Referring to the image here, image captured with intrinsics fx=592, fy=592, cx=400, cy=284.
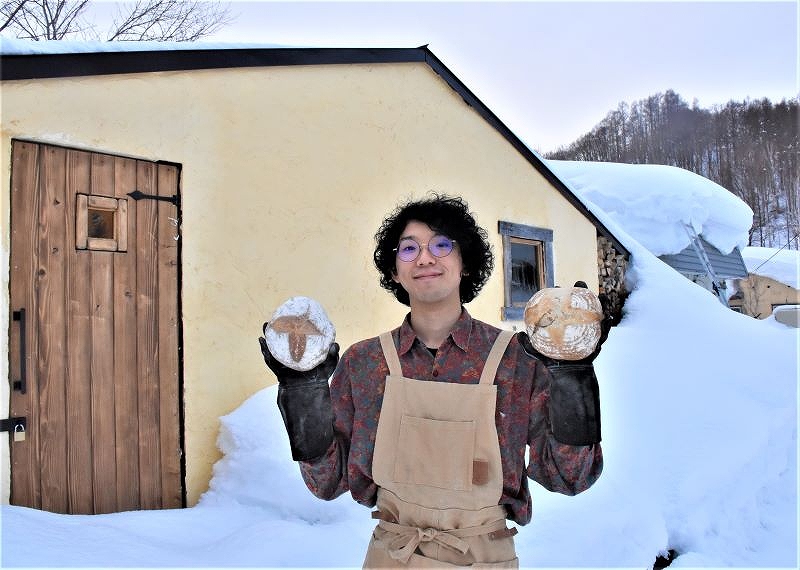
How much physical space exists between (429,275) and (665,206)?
12.2 m

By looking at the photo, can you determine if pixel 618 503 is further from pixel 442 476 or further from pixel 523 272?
pixel 523 272

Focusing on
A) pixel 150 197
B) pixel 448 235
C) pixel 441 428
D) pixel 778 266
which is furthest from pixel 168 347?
pixel 778 266

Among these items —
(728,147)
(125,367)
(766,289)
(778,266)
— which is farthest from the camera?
(728,147)

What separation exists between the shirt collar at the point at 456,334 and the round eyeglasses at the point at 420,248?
169 millimetres

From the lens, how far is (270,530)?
3.00 meters

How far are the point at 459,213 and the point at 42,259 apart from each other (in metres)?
2.58

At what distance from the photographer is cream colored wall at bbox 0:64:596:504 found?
3.61m

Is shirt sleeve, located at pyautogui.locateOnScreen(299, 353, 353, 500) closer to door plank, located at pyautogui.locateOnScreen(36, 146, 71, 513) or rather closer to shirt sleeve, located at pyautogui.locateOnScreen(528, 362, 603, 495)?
shirt sleeve, located at pyautogui.locateOnScreen(528, 362, 603, 495)

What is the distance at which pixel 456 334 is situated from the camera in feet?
5.06

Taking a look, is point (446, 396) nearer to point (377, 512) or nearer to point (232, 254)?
point (377, 512)

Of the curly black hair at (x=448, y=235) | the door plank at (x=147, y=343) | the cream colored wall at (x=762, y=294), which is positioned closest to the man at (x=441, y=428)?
the curly black hair at (x=448, y=235)

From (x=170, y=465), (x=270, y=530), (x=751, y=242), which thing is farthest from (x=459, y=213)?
(x=751, y=242)

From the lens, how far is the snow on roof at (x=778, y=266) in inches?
817

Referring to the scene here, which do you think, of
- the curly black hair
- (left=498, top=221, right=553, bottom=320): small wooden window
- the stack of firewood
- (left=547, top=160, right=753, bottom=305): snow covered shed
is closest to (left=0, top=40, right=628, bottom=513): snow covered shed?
(left=498, top=221, right=553, bottom=320): small wooden window
